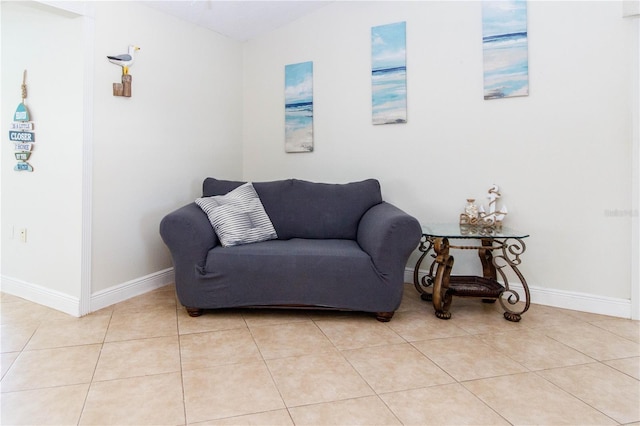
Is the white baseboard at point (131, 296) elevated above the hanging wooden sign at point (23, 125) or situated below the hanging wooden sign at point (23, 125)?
below

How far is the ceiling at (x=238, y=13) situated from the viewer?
2.87 m

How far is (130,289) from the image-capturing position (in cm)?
268

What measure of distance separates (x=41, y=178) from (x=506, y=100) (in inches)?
127

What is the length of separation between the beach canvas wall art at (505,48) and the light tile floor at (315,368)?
155cm

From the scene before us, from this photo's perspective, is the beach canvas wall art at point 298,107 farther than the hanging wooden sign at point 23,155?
Yes

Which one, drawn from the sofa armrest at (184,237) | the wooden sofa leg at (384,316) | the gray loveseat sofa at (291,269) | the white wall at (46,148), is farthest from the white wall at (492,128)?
the white wall at (46,148)

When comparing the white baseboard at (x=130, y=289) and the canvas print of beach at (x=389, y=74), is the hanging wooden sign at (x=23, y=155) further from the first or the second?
the canvas print of beach at (x=389, y=74)

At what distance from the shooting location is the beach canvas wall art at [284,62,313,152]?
3.37 meters

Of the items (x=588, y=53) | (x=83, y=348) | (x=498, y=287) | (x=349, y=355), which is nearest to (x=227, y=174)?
(x=83, y=348)

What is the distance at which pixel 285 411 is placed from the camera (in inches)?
55.0

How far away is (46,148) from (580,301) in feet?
12.0

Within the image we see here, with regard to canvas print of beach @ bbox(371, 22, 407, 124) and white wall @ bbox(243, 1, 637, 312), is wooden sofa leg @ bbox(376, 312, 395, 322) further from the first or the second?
canvas print of beach @ bbox(371, 22, 407, 124)

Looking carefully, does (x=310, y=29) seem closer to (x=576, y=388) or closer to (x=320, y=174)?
(x=320, y=174)

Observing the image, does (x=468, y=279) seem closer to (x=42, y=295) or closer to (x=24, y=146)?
(x=42, y=295)
